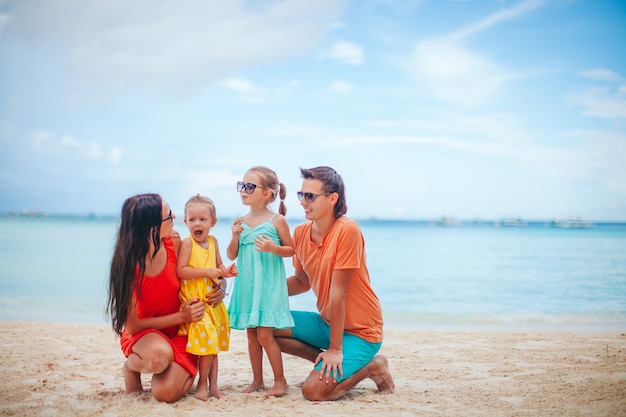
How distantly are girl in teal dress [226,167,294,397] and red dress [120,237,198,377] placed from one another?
41cm

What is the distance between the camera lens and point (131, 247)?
145 inches

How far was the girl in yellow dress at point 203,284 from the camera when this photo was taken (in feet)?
12.5

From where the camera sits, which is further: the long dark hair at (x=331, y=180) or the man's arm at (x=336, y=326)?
the long dark hair at (x=331, y=180)

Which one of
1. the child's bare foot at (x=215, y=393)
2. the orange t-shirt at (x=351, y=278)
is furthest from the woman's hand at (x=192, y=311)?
the orange t-shirt at (x=351, y=278)

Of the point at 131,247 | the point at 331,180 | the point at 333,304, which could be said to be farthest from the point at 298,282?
the point at 131,247

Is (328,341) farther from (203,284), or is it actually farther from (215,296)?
(203,284)

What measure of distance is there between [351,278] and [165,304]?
1.41 m

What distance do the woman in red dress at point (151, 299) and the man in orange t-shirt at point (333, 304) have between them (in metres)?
0.79

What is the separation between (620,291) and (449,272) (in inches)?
232

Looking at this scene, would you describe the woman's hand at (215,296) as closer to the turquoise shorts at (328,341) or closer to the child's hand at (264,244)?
the child's hand at (264,244)

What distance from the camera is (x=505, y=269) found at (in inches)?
712

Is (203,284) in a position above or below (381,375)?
above

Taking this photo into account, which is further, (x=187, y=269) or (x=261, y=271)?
(x=261, y=271)

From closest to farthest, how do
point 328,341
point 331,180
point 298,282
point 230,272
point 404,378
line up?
point 230,272
point 331,180
point 328,341
point 298,282
point 404,378
